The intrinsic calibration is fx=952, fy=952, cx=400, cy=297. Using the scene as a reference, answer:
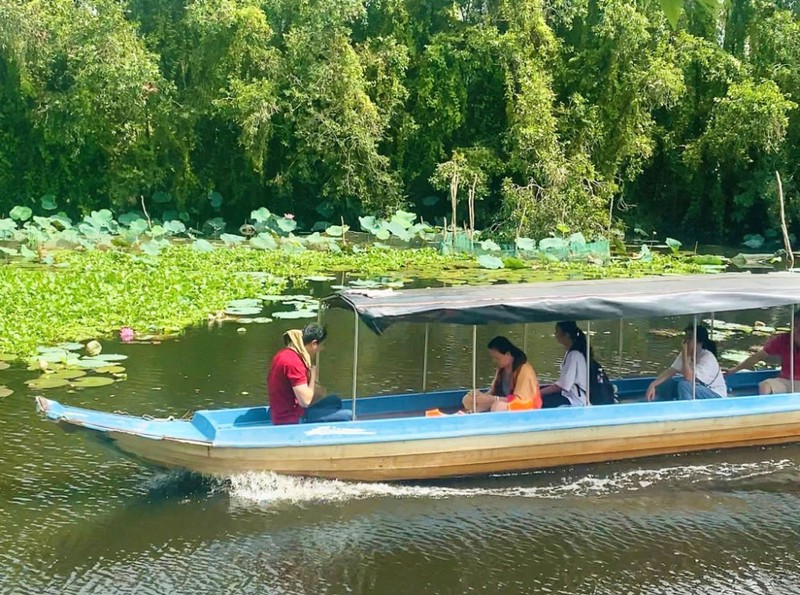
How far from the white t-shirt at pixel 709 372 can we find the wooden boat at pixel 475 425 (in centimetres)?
25

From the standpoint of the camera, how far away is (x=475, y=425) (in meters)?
7.22

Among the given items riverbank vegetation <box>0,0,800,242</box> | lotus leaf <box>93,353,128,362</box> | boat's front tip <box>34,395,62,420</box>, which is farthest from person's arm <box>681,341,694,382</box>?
riverbank vegetation <box>0,0,800,242</box>

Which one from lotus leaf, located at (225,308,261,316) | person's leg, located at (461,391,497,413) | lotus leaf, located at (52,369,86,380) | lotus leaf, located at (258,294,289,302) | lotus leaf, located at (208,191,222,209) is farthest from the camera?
lotus leaf, located at (208,191,222,209)

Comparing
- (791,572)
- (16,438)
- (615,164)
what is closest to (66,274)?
(16,438)

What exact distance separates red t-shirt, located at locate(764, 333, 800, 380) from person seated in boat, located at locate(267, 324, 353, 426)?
4.07m

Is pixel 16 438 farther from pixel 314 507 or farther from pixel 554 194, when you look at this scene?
pixel 554 194

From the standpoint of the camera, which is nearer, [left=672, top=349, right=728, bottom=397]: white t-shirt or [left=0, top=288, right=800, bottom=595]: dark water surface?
[left=0, top=288, right=800, bottom=595]: dark water surface

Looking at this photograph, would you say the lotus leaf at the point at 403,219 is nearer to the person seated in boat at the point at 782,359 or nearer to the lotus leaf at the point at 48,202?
the lotus leaf at the point at 48,202

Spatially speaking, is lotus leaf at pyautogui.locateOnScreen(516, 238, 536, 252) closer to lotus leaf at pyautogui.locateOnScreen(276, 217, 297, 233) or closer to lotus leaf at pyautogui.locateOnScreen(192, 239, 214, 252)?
lotus leaf at pyautogui.locateOnScreen(276, 217, 297, 233)

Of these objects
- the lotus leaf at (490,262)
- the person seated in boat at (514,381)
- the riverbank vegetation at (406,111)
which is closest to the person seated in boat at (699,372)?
the person seated in boat at (514,381)

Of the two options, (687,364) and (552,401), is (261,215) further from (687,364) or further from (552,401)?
(687,364)

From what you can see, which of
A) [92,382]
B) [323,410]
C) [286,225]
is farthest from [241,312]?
[286,225]

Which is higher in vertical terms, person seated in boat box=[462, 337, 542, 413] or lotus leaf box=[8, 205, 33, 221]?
lotus leaf box=[8, 205, 33, 221]

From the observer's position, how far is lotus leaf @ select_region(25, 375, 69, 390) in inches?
386
